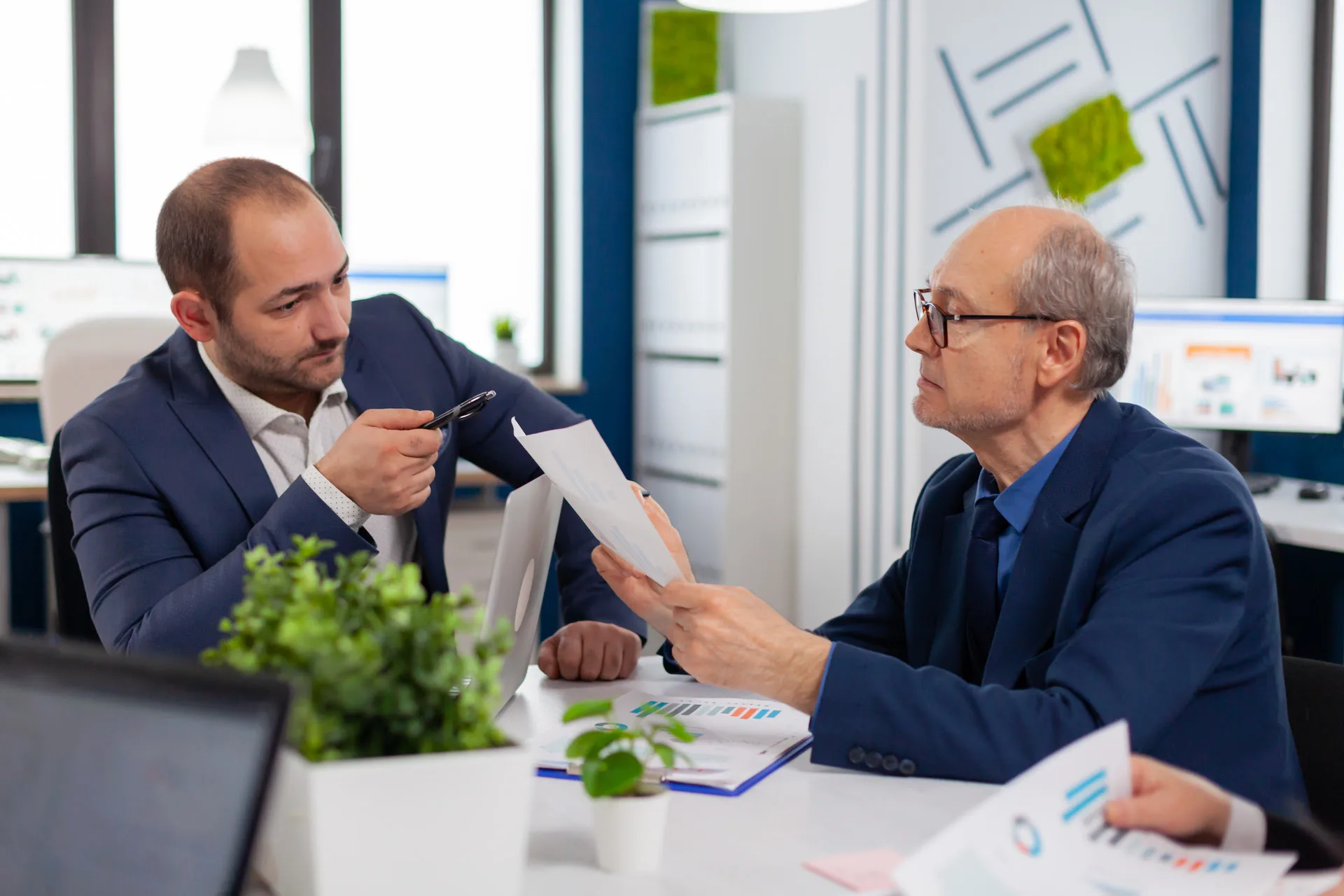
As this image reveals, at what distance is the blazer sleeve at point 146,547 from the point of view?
4.77ft

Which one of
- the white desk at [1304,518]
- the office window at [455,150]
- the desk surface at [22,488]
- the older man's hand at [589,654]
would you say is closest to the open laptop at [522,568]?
the older man's hand at [589,654]

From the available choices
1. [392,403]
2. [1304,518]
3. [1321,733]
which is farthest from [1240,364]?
[392,403]

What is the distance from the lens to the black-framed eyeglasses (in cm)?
154

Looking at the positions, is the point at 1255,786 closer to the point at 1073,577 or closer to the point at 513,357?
the point at 1073,577

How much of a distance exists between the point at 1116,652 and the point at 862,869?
382mm

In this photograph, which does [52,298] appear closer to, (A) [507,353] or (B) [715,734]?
(A) [507,353]

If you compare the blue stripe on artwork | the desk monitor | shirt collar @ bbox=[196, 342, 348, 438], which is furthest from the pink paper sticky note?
the blue stripe on artwork

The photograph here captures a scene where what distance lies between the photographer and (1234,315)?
12.6 ft

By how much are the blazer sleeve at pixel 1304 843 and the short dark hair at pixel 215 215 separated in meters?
1.30

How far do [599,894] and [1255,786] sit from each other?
0.73 m

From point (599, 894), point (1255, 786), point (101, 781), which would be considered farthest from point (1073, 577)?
point (101, 781)

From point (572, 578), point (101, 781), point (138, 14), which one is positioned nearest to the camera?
point (101, 781)

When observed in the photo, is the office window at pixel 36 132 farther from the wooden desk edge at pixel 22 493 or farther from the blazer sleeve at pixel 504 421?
the blazer sleeve at pixel 504 421

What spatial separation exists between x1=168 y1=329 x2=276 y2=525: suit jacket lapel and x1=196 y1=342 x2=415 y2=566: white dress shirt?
20 millimetres
